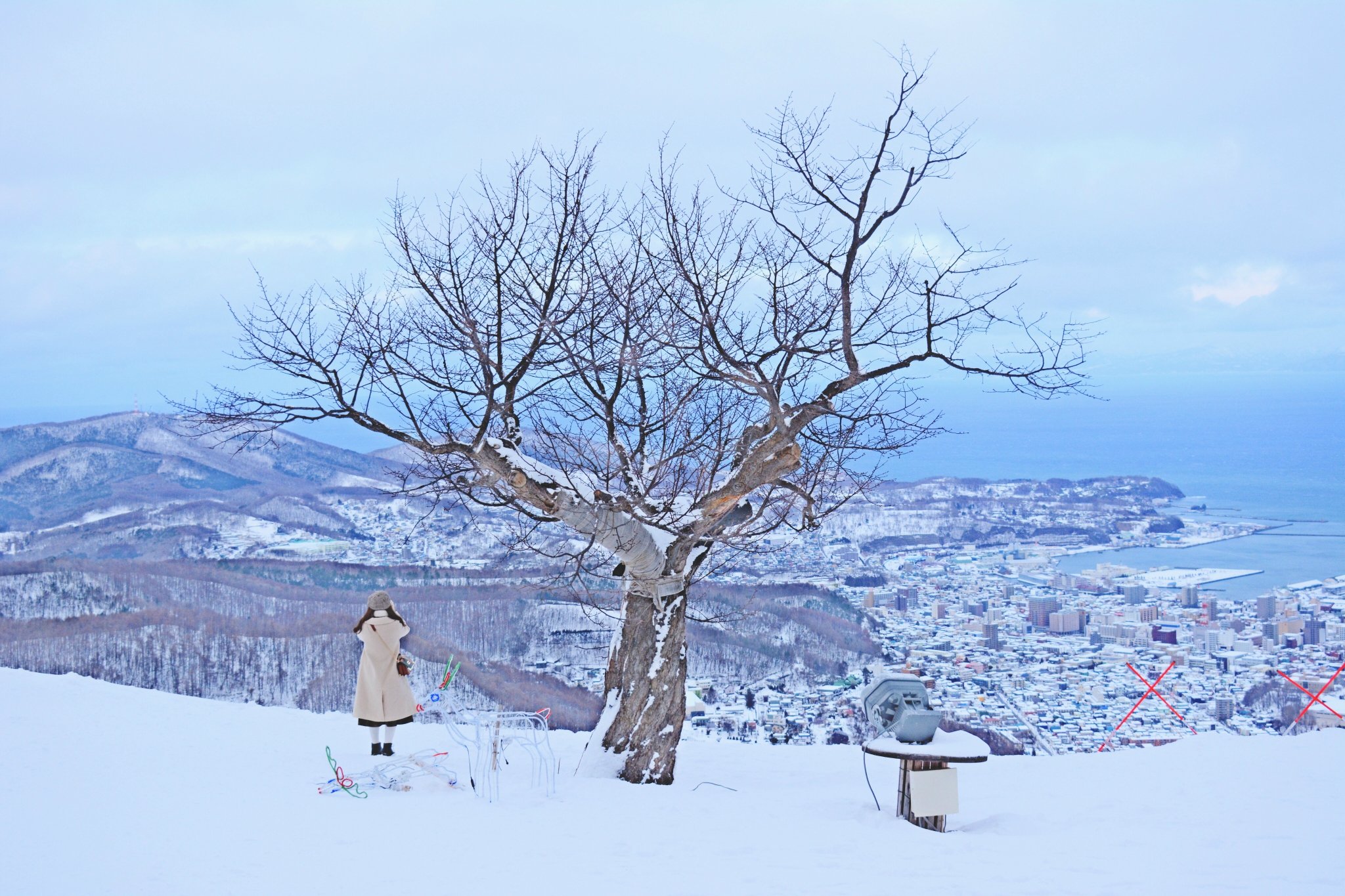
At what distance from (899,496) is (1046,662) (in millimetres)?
15960

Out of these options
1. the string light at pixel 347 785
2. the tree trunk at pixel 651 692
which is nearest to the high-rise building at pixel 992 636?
the tree trunk at pixel 651 692

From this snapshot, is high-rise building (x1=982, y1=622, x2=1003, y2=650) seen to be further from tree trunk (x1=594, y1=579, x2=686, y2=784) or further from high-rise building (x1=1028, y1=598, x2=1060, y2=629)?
tree trunk (x1=594, y1=579, x2=686, y2=784)

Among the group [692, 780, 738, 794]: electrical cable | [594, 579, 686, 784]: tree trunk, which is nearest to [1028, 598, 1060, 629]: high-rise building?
[692, 780, 738, 794]: electrical cable

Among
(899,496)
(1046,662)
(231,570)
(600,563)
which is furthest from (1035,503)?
(600,563)

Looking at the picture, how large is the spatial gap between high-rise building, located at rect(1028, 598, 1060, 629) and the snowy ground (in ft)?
37.7

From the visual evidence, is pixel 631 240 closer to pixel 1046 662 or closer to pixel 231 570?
pixel 1046 662

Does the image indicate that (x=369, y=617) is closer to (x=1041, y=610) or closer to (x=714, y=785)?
(x=714, y=785)

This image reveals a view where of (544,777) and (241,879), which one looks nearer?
(241,879)

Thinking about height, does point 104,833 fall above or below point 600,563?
below

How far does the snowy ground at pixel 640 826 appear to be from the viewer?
14.3ft

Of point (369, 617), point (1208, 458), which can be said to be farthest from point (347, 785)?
point (1208, 458)

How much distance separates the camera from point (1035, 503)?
1257 inches

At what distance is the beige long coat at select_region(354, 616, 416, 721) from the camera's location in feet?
23.2

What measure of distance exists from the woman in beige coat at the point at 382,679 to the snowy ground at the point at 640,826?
0.33 metres
